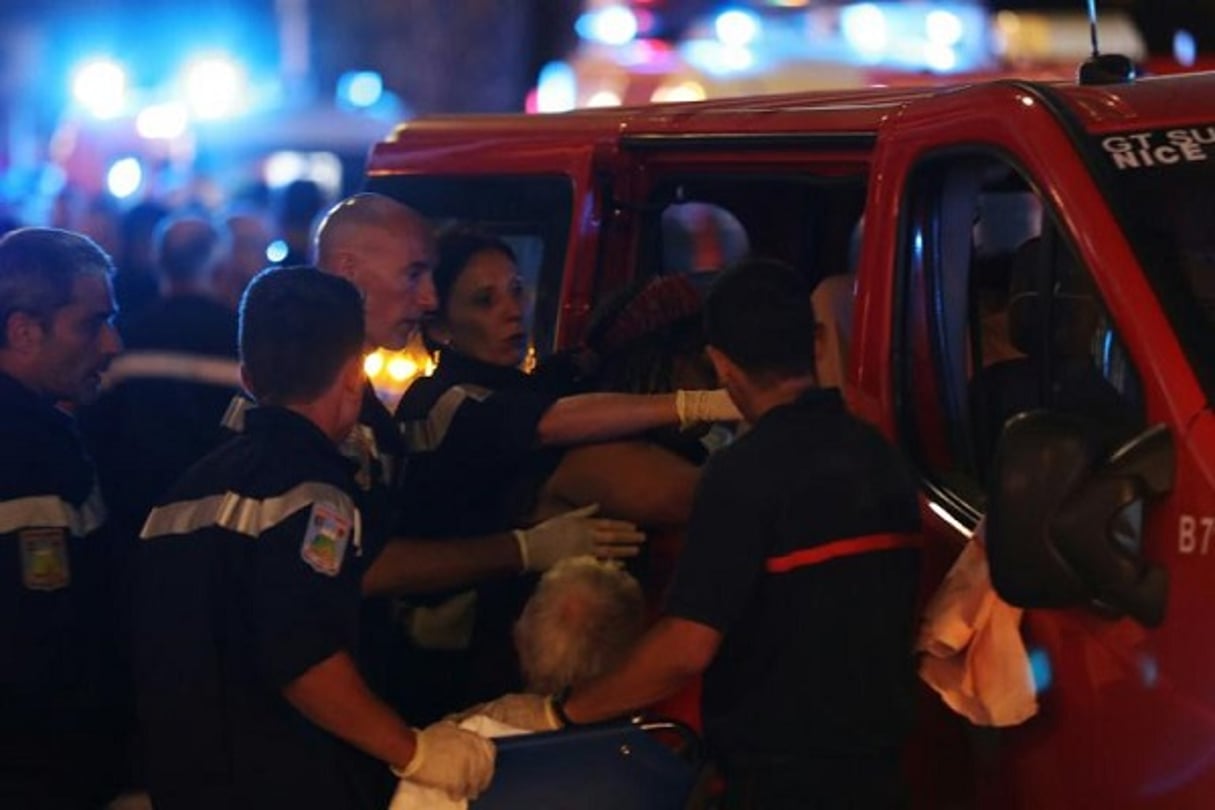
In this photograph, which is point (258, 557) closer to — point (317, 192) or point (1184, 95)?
point (1184, 95)

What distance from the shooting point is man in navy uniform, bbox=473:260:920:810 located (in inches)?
133

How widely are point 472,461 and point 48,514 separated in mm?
830

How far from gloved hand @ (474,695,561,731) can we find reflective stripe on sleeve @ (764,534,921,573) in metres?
0.47

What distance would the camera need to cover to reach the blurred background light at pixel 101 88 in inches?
1050

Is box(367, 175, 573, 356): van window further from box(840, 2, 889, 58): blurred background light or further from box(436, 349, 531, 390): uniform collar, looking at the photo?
box(840, 2, 889, 58): blurred background light

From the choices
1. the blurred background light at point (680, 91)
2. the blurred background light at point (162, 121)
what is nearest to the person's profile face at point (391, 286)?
the blurred background light at point (680, 91)

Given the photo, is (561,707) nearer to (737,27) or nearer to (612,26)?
(737,27)

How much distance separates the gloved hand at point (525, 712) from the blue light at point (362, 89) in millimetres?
15564

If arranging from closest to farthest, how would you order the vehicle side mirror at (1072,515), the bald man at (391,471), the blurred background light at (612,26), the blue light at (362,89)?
1. the vehicle side mirror at (1072,515)
2. the bald man at (391,471)
3. the blurred background light at (612,26)
4. the blue light at (362,89)

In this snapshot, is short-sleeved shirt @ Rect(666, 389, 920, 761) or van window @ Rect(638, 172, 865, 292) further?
van window @ Rect(638, 172, 865, 292)

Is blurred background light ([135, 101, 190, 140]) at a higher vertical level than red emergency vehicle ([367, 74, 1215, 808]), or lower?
higher

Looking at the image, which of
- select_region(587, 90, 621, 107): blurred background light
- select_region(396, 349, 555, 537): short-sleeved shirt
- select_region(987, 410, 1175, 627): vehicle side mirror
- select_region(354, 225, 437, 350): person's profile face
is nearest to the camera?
select_region(987, 410, 1175, 627): vehicle side mirror

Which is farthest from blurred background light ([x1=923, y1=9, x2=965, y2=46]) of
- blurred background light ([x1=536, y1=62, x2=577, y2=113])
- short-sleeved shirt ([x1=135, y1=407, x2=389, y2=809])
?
short-sleeved shirt ([x1=135, y1=407, x2=389, y2=809])

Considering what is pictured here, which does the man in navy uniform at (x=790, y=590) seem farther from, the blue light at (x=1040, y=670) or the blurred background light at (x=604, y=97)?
the blurred background light at (x=604, y=97)
